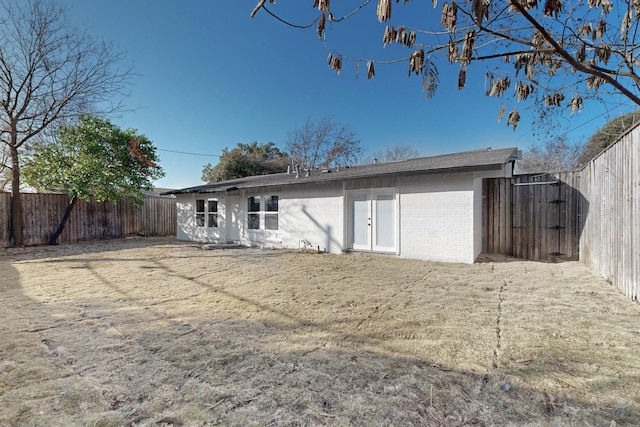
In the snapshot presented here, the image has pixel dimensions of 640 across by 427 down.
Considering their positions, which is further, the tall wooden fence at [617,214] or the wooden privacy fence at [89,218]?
the wooden privacy fence at [89,218]

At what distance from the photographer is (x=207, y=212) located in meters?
13.2

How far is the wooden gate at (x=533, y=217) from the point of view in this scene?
7.54 metres

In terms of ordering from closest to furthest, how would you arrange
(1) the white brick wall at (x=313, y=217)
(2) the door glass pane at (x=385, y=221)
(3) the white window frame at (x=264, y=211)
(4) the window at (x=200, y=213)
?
(2) the door glass pane at (x=385, y=221) → (1) the white brick wall at (x=313, y=217) → (3) the white window frame at (x=264, y=211) → (4) the window at (x=200, y=213)

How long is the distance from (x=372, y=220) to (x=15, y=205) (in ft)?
43.5

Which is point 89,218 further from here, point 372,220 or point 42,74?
point 372,220

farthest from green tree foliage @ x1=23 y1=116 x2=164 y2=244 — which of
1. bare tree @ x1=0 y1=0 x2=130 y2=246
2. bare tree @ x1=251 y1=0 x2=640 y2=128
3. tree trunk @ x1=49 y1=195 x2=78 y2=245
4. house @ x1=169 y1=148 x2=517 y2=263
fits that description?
bare tree @ x1=251 y1=0 x2=640 y2=128

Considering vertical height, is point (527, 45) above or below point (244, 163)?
below

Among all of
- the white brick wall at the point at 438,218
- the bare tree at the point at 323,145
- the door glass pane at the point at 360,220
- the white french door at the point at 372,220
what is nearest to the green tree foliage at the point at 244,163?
the bare tree at the point at 323,145

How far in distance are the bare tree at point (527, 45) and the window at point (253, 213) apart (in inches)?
339

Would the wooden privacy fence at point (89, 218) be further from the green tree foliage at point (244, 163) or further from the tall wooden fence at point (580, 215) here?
the tall wooden fence at point (580, 215)

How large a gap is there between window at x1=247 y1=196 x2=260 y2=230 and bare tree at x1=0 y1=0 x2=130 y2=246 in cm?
701

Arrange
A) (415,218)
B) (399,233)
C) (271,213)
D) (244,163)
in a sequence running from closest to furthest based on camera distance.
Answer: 1. (415,218)
2. (399,233)
3. (271,213)
4. (244,163)

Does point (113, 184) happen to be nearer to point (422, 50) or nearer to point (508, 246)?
point (422, 50)

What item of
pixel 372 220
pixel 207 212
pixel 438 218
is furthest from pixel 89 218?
pixel 438 218
